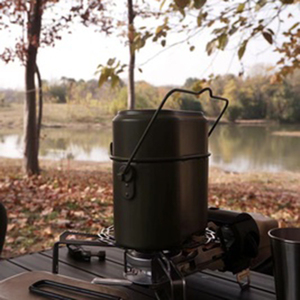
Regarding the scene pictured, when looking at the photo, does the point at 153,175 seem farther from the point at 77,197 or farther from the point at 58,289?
the point at 77,197

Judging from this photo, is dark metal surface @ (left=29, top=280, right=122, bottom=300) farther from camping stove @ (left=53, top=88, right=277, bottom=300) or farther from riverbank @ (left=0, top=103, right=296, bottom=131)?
riverbank @ (left=0, top=103, right=296, bottom=131)

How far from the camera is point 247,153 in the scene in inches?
167

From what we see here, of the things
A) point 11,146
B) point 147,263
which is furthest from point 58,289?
point 11,146

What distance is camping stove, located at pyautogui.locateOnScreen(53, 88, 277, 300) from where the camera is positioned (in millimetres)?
719

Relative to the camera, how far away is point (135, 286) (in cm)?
96

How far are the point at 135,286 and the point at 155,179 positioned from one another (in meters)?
0.34

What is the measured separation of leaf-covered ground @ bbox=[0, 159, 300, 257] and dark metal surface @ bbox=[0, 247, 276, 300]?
184 cm

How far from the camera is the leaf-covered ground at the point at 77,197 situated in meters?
3.27

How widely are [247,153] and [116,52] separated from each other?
1.56 meters

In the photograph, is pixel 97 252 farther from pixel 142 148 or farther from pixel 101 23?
pixel 101 23

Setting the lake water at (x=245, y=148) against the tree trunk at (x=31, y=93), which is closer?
the lake water at (x=245, y=148)

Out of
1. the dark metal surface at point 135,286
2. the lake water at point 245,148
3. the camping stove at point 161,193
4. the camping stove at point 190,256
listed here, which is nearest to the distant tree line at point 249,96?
the lake water at point 245,148

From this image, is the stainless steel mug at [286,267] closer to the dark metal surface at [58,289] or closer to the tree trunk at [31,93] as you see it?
the dark metal surface at [58,289]

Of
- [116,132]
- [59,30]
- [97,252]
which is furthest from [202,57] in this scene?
[116,132]
